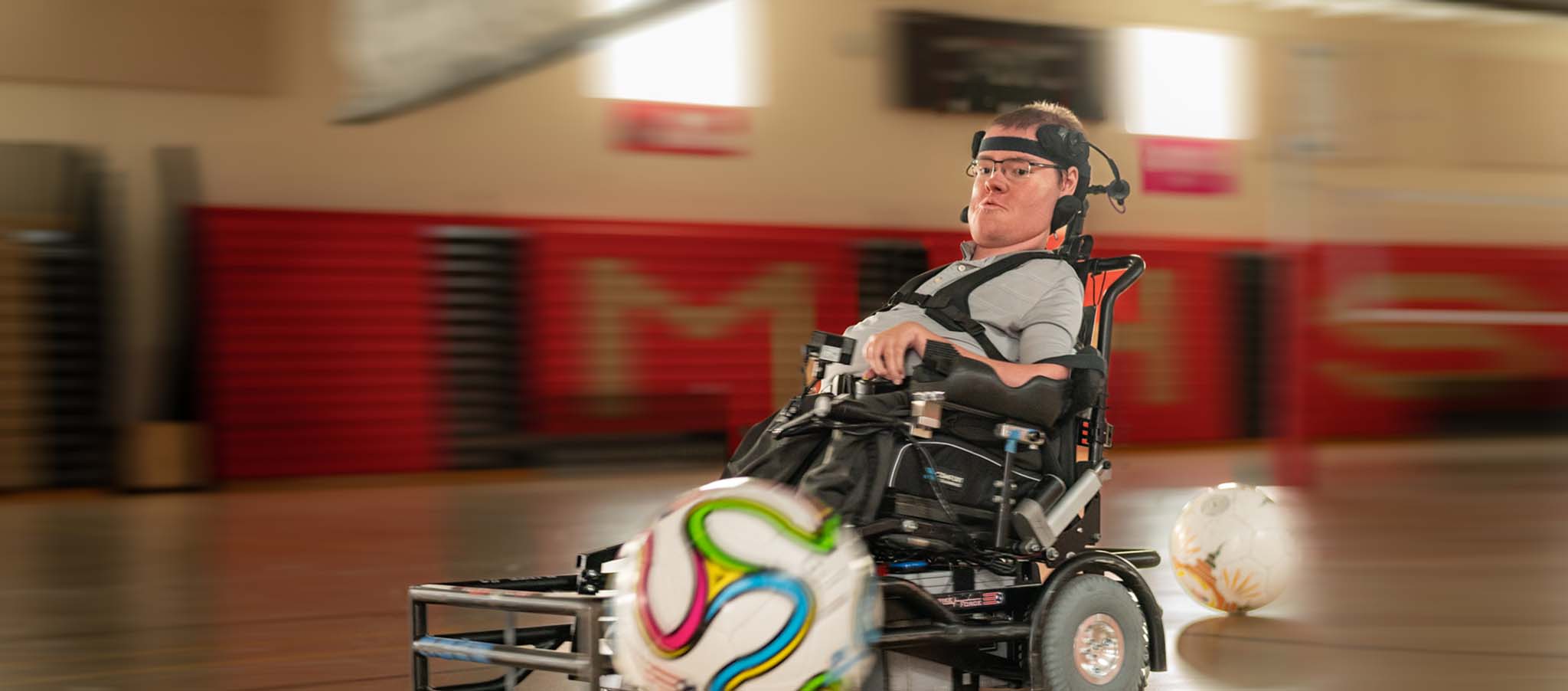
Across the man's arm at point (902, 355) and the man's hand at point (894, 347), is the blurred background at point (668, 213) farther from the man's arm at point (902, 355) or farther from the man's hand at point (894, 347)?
the man's hand at point (894, 347)

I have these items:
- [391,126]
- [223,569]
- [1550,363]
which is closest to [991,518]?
[223,569]

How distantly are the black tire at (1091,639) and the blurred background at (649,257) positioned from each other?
8.58 ft

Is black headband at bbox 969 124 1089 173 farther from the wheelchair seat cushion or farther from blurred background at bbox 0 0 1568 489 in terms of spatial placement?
blurred background at bbox 0 0 1568 489

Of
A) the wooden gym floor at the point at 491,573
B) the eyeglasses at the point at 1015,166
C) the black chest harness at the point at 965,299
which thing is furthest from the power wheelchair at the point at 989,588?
the wooden gym floor at the point at 491,573

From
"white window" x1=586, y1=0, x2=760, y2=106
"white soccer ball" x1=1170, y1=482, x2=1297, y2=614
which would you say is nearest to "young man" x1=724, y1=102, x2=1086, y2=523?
"white soccer ball" x1=1170, y1=482, x2=1297, y2=614

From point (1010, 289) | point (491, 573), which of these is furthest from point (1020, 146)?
point (491, 573)

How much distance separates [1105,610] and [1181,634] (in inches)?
51.7

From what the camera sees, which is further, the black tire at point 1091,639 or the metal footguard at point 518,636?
the black tire at point 1091,639

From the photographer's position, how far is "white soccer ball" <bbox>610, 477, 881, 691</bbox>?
7.61 ft

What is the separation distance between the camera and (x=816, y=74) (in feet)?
38.7

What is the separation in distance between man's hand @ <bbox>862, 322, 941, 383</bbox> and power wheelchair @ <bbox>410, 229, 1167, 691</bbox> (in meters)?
0.06

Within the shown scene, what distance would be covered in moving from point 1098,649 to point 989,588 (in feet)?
0.76

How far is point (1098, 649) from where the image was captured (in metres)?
2.91

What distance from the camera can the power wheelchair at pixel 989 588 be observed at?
268 centimetres
